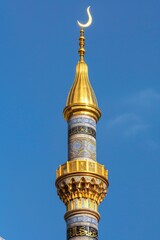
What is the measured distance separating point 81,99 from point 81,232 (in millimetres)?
5285

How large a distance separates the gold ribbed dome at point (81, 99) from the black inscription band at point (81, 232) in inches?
177

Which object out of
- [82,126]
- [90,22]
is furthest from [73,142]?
[90,22]

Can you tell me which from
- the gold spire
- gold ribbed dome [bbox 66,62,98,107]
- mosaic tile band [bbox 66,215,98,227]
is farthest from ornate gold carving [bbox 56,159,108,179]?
gold ribbed dome [bbox 66,62,98,107]

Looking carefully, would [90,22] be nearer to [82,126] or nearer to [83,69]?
[83,69]

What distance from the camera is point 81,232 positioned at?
1147 inches

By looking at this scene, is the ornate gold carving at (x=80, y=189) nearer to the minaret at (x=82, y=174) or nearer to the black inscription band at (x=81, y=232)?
the minaret at (x=82, y=174)

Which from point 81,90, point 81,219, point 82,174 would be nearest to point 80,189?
point 82,174

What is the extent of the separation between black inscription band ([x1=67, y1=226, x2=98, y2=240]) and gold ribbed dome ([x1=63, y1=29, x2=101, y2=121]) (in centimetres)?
449

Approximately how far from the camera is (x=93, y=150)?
30.9 meters

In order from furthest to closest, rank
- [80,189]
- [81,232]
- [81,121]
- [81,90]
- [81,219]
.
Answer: [81,90] → [81,121] → [80,189] → [81,219] → [81,232]

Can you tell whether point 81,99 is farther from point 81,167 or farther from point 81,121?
point 81,167

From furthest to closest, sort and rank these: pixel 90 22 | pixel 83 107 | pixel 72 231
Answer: pixel 90 22 < pixel 83 107 < pixel 72 231

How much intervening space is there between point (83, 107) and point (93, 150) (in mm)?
1704

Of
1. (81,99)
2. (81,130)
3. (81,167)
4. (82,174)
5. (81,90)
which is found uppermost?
(81,90)
